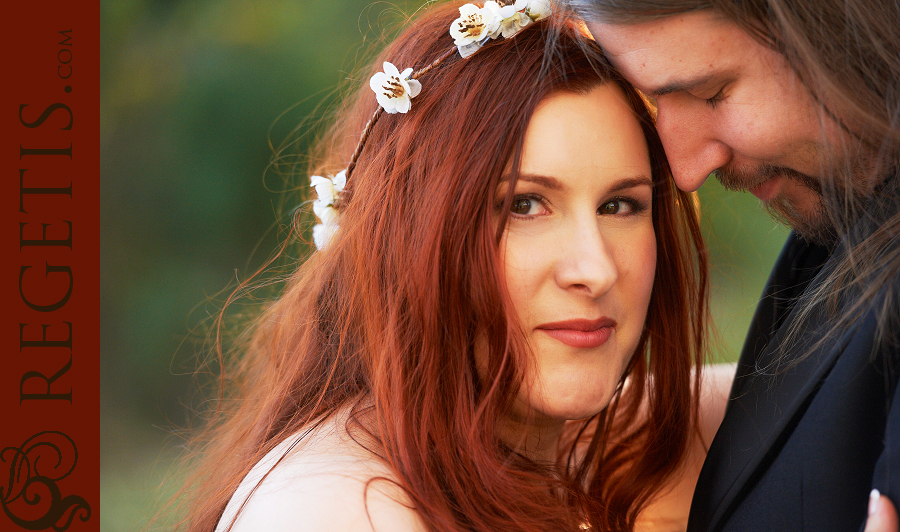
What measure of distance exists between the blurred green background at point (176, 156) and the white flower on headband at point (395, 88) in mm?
2692

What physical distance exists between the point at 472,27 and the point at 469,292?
59 centimetres

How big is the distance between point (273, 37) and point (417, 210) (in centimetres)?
316

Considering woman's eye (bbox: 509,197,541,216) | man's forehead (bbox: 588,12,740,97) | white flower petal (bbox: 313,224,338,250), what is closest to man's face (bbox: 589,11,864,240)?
man's forehead (bbox: 588,12,740,97)

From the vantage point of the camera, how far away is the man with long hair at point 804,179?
1354mm

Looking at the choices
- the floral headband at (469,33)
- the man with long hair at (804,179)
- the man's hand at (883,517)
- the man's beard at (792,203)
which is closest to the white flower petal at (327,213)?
the floral headband at (469,33)

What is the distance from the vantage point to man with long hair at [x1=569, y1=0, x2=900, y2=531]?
1.35 meters

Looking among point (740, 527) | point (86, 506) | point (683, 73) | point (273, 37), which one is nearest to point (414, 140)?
point (683, 73)

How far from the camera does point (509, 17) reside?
169 cm

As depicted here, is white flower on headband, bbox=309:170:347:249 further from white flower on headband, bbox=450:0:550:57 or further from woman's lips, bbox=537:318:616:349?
woman's lips, bbox=537:318:616:349

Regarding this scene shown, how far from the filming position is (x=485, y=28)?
1676 mm

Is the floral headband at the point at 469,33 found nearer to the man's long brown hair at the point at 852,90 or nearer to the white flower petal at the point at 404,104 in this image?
the white flower petal at the point at 404,104

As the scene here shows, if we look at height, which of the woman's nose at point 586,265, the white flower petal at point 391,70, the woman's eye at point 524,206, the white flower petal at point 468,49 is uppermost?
the white flower petal at point 468,49

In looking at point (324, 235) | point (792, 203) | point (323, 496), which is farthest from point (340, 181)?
point (792, 203)

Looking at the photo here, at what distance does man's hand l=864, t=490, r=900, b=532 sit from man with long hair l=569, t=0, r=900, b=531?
1.1 inches
